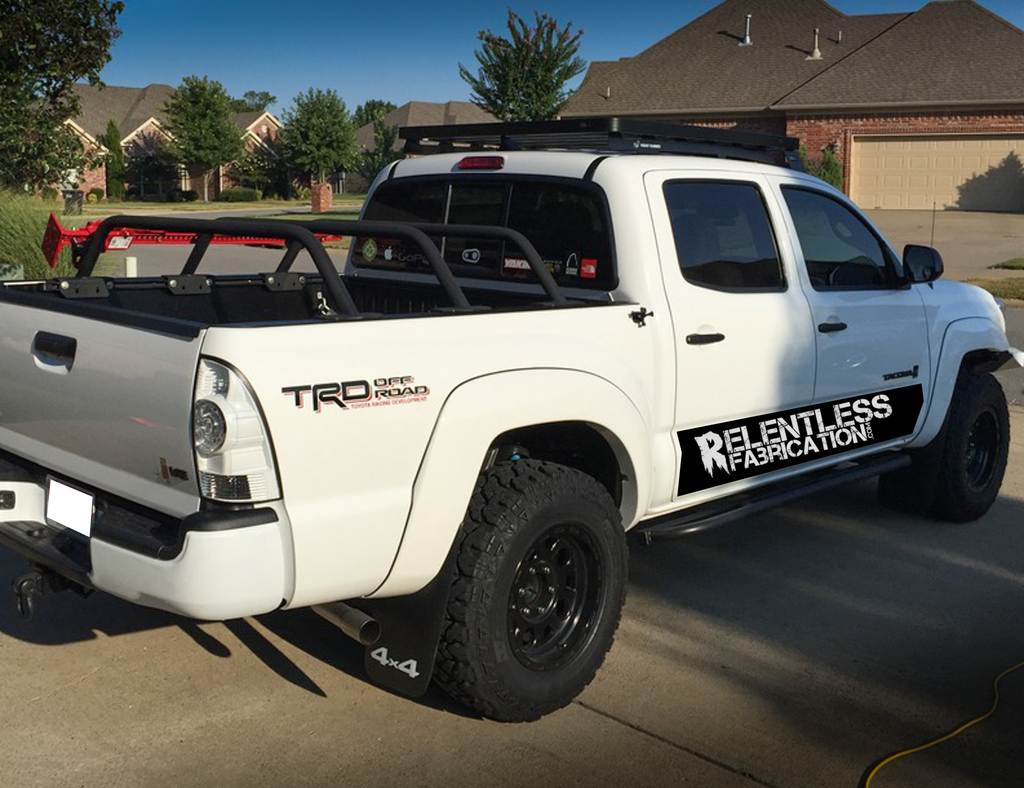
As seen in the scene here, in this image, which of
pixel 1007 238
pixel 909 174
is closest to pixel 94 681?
pixel 1007 238

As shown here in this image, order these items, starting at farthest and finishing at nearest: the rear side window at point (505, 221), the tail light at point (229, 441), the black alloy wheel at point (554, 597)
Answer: the rear side window at point (505, 221), the black alloy wheel at point (554, 597), the tail light at point (229, 441)

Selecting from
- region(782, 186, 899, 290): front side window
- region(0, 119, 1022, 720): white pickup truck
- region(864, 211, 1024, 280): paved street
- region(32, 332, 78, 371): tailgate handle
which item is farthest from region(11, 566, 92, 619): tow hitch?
region(864, 211, 1024, 280): paved street

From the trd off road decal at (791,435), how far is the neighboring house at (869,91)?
32.6 meters

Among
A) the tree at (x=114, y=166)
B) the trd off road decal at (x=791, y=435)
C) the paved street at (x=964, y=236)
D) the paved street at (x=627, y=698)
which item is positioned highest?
the tree at (x=114, y=166)

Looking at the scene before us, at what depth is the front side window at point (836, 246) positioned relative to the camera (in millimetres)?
5461

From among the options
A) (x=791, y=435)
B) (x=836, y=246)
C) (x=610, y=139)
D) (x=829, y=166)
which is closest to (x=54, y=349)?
(x=610, y=139)

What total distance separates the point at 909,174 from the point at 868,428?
34.4 meters

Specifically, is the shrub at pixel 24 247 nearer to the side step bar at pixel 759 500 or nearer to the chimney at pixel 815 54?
the side step bar at pixel 759 500

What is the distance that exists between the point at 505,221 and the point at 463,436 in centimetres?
166

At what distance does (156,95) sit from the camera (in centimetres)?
7175

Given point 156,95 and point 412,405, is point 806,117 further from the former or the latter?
point 156,95

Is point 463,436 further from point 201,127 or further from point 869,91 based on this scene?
point 201,127

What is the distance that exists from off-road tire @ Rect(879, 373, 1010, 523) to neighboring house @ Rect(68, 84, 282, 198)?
199ft

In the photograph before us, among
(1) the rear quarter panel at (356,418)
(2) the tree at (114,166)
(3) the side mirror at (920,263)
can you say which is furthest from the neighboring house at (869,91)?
(1) the rear quarter panel at (356,418)
